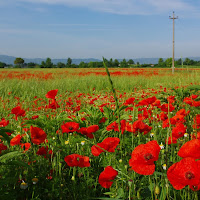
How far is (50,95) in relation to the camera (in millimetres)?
1996

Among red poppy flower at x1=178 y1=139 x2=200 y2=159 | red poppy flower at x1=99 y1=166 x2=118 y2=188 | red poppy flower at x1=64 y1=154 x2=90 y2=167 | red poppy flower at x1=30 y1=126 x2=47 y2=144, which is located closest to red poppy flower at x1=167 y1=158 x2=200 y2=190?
red poppy flower at x1=178 y1=139 x2=200 y2=159

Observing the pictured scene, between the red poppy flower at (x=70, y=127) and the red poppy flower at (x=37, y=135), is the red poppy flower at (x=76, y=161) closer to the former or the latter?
the red poppy flower at (x=37, y=135)

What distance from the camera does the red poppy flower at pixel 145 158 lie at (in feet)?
2.78

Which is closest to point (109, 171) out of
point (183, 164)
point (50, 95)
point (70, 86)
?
point (183, 164)

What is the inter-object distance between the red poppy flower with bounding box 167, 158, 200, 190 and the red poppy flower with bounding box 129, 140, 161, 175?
73 mm

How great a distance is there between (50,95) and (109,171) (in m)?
1.10

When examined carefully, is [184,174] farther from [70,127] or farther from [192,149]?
[70,127]

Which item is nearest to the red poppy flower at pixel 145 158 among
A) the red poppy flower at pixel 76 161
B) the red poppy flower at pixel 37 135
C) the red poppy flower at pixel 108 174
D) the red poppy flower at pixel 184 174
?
the red poppy flower at pixel 184 174

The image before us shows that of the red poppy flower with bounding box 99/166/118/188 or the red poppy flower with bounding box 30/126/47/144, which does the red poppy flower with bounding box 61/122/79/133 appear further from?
the red poppy flower with bounding box 99/166/118/188

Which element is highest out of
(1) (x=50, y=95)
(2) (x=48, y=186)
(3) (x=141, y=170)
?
(1) (x=50, y=95)

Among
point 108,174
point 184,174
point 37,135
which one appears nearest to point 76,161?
point 108,174

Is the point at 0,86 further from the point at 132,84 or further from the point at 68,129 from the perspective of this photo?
the point at 68,129

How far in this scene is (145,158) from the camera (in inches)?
34.9

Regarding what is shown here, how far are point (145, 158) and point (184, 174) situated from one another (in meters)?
0.15
